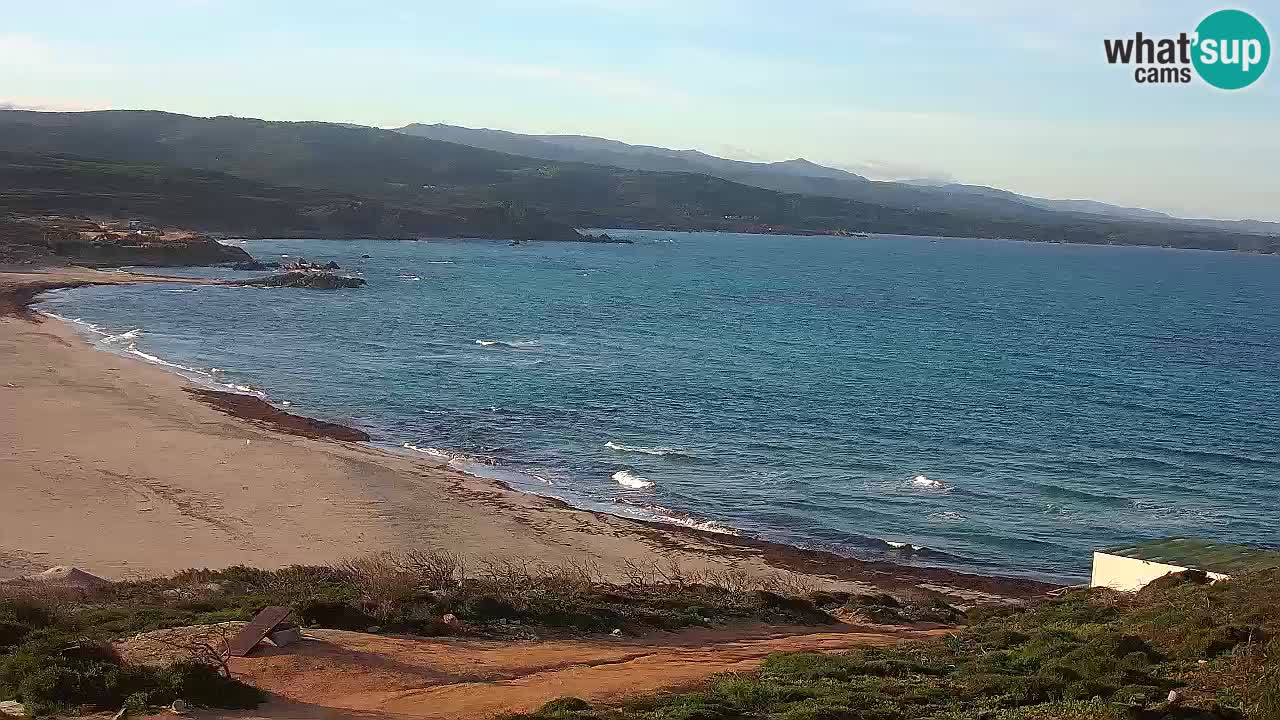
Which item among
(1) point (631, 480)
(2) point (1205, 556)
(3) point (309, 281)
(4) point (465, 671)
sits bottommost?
(1) point (631, 480)

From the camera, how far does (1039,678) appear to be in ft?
43.9

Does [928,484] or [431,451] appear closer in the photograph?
[928,484]

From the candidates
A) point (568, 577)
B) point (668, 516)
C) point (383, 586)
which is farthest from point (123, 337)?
point (383, 586)

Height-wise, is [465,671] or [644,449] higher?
[465,671]

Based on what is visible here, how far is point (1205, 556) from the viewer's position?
2444 cm

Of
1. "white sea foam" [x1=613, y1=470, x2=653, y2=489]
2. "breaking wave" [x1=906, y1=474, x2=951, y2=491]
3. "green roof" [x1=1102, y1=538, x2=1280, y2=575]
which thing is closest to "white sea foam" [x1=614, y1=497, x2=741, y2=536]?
"white sea foam" [x1=613, y1=470, x2=653, y2=489]

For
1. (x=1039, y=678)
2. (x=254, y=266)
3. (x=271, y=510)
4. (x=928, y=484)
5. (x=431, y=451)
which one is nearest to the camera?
(x=1039, y=678)

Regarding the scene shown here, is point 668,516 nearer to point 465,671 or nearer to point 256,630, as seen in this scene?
point 465,671

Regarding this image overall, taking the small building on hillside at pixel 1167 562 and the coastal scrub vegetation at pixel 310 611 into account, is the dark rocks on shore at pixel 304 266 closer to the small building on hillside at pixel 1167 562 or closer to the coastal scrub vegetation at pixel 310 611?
the coastal scrub vegetation at pixel 310 611

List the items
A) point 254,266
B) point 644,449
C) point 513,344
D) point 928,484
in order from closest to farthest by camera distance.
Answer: point 928,484 → point 644,449 → point 513,344 → point 254,266

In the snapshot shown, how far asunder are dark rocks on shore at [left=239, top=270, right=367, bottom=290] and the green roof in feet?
250

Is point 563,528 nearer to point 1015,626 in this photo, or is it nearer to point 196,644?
point 1015,626

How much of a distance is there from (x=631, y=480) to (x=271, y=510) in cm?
1140

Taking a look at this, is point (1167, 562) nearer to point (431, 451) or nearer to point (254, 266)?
point (431, 451)
